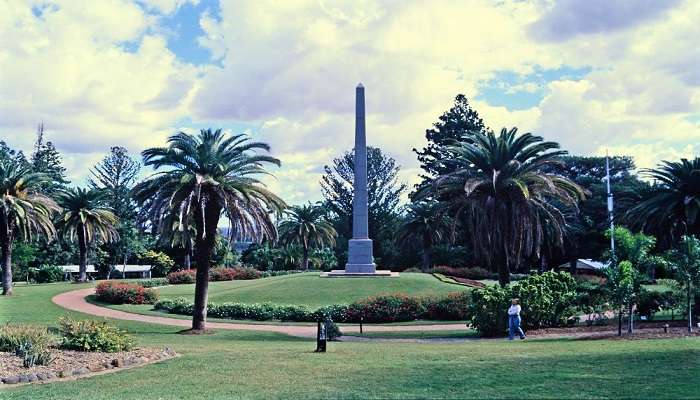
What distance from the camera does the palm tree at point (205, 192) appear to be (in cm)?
2381

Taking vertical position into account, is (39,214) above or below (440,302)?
above

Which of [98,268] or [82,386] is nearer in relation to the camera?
[82,386]

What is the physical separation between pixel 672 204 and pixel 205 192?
17459 mm

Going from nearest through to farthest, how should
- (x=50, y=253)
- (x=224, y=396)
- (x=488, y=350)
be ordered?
(x=224, y=396) < (x=488, y=350) < (x=50, y=253)

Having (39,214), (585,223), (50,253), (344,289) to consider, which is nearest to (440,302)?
(344,289)

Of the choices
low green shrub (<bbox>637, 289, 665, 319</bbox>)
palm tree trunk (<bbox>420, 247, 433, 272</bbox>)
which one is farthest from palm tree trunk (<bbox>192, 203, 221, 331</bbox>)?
palm tree trunk (<bbox>420, 247, 433, 272</bbox>)

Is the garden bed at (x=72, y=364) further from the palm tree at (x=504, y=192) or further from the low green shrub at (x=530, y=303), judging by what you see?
the palm tree at (x=504, y=192)

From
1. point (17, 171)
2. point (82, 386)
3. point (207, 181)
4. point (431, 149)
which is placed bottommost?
point (82, 386)

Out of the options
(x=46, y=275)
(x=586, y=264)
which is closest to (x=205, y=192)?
(x=46, y=275)

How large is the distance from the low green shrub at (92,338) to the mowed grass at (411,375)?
155 cm

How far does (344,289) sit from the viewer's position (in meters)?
37.0

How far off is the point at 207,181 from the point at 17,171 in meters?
22.2

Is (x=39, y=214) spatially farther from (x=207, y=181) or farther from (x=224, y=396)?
(x=224, y=396)

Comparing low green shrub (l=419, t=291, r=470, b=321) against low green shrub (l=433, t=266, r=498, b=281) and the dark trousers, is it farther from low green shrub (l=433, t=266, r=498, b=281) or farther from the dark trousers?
low green shrub (l=433, t=266, r=498, b=281)
